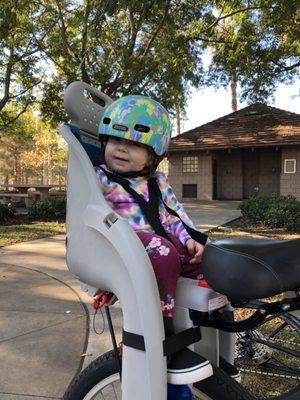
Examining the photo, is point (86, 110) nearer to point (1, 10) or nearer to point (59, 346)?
point (59, 346)

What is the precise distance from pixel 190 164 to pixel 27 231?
13.1 metres

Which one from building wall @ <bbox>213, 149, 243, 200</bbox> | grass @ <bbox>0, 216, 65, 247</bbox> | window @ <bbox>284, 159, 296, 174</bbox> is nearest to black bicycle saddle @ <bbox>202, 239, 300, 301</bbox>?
grass @ <bbox>0, 216, 65, 247</bbox>

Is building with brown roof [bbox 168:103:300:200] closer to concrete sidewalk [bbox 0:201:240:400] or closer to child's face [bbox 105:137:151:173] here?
concrete sidewalk [bbox 0:201:240:400]

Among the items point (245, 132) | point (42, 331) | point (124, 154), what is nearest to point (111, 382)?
point (124, 154)

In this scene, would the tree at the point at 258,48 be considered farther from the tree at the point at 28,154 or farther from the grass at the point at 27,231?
the tree at the point at 28,154

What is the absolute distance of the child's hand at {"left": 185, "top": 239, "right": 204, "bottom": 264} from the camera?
6.44 feet

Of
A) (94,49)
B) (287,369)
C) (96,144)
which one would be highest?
(94,49)

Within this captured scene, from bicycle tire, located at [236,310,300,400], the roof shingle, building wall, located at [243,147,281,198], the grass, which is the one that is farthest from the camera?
building wall, located at [243,147,281,198]

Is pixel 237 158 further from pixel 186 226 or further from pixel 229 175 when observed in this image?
pixel 186 226

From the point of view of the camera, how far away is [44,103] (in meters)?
15.1

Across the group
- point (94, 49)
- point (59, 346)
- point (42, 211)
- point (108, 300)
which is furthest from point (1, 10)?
point (108, 300)

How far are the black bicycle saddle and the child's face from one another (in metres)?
0.72

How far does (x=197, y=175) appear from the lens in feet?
72.4

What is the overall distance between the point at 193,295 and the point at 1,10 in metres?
12.0
